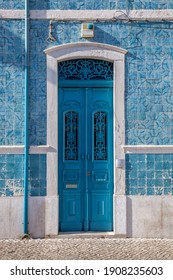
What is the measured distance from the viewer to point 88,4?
830 centimetres

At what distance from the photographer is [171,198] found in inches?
323

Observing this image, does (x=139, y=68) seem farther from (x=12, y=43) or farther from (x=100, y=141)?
(x=12, y=43)

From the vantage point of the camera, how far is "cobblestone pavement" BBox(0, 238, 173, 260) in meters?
7.04

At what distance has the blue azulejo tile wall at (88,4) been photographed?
827 centimetres

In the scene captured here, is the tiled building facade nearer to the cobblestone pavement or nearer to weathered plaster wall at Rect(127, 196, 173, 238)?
weathered plaster wall at Rect(127, 196, 173, 238)

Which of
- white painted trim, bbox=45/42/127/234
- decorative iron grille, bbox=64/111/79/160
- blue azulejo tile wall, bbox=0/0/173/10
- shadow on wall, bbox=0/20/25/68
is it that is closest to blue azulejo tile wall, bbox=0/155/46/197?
white painted trim, bbox=45/42/127/234

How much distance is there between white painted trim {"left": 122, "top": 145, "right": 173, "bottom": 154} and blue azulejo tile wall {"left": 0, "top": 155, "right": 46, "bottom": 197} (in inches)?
56.6

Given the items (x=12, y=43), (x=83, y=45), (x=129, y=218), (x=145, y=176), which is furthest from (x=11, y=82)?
(x=129, y=218)

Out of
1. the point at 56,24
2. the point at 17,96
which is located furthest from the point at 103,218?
the point at 56,24

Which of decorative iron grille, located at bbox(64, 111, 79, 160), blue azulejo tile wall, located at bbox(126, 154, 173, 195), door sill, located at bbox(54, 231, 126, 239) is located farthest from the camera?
decorative iron grille, located at bbox(64, 111, 79, 160)

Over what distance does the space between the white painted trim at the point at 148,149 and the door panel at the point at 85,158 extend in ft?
1.05

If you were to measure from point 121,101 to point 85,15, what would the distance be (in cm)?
160

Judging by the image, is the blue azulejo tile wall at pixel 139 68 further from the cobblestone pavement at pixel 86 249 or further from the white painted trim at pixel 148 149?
the cobblestone pavement at pixel 86 249

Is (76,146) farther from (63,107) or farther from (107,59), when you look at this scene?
(107,59)
